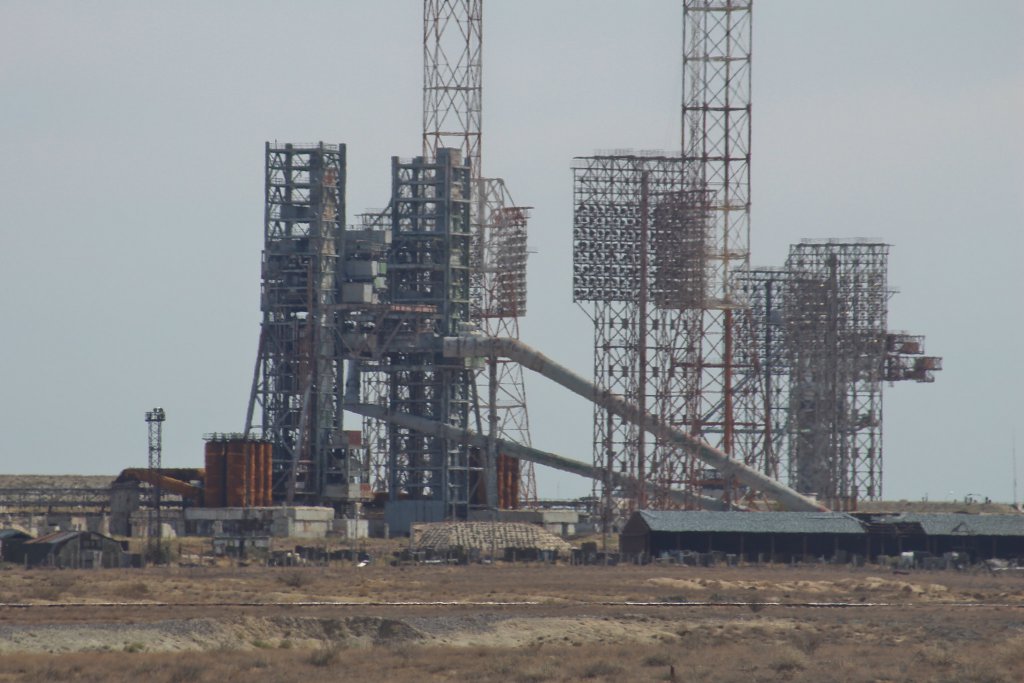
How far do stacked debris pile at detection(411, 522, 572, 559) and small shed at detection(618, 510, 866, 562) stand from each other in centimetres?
658

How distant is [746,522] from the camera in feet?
518

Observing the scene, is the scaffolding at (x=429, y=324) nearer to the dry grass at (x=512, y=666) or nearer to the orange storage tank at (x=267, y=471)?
the orange storage tank at (x=267, y=471)

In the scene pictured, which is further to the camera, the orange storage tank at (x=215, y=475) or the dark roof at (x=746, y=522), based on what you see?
the orange storage tank at (x=215, y=475)

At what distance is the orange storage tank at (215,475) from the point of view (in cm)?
18050

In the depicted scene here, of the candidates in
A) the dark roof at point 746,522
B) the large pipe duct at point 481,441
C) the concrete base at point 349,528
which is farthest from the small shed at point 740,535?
the concrete base at point 349,528

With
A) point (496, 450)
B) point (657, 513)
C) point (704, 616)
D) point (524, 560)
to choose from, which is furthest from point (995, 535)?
point (704, 616)

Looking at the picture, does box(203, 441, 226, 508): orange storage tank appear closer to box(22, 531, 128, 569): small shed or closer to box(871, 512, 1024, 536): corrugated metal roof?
box(22, 531, 128, 569): small shed

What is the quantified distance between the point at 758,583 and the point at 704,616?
26.7 metres

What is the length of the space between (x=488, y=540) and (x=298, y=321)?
32.8 meters

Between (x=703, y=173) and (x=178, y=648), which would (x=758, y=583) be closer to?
(x=178, y=648)

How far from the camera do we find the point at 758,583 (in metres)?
129

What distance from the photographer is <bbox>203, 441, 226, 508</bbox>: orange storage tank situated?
592 feet

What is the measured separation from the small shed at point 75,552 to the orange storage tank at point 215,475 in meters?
37.3

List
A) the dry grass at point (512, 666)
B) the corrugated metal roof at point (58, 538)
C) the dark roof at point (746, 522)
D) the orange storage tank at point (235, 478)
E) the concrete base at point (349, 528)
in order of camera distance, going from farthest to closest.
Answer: the orange storage tank at point (235, 478), the concrete base at point (349, 528), the dark roof at point (746, 522), the corrugated metal roof at point (58, 538), the dry grass at point (512, 666)
